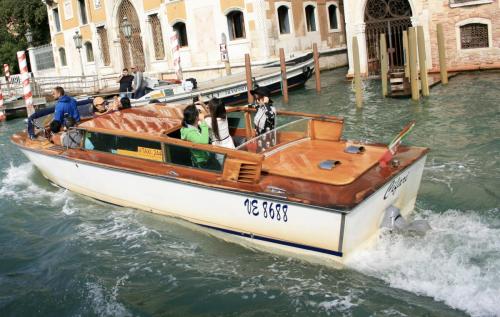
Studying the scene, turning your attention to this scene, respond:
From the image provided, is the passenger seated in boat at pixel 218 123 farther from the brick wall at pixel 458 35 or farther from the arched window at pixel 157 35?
the arched window at pixel 157 35

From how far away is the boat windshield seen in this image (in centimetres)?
621

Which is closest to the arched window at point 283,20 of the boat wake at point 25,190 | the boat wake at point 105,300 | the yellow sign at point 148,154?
the boat wake at point 25,190

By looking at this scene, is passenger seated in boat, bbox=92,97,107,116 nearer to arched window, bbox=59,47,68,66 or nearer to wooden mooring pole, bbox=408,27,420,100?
wooden mooring pole, bbox=408,27,420,100

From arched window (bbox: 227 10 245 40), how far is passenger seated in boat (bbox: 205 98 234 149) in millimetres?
14942

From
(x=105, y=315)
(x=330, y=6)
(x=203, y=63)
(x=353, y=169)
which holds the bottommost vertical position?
(x=105, y=315)

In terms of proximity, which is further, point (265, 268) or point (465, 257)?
point (265, 268)

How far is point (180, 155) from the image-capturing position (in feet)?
20.6

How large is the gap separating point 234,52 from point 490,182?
14.9 m

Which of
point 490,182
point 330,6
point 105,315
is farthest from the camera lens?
point 330,6

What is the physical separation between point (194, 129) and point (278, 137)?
95 cm

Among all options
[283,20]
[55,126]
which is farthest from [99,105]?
[283,20]

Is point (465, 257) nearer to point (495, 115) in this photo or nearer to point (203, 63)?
point (495, 115)

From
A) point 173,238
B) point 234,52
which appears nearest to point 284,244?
point 173,238

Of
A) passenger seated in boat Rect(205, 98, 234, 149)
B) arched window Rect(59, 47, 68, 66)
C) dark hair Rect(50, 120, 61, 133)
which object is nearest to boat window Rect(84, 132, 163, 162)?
passenger seated in boat Rect(205, 98, 234, 149)
